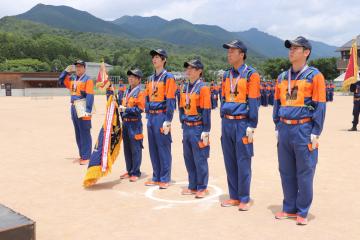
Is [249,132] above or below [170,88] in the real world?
below

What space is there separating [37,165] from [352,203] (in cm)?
641

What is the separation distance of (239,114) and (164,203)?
5.83 ft

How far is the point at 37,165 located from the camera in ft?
29.3

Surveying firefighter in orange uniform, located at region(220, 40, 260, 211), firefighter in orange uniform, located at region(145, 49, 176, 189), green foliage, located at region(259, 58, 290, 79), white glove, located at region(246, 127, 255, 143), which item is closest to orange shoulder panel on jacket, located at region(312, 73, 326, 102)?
firefighter in orange uniform, located at region(220, 40, 260, 211)

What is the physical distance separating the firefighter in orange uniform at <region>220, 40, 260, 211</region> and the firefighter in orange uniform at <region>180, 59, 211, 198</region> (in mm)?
383

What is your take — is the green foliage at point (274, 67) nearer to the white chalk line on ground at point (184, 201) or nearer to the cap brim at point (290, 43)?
the white chalk line on ground at point (184, 201)

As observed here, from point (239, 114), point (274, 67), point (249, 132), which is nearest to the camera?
point (249, 132)

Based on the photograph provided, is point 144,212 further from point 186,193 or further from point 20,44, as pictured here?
point 20,44

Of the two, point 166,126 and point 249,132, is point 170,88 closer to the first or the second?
point 166,126

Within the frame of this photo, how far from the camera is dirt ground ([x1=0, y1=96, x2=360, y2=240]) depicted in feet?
16.1

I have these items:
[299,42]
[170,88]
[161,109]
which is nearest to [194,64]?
[170,88]

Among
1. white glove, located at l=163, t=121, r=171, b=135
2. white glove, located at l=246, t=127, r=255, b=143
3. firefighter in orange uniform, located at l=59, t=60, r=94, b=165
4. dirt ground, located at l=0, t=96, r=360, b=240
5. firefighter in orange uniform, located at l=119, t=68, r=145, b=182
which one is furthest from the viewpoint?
firefighter in orange uniform, located at l=59, t=60, r=94, b=165

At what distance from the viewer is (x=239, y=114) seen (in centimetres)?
565

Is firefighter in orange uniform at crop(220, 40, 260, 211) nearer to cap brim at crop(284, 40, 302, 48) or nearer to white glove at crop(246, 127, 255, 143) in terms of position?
white glove at crop(246, 127, 255, 143)
